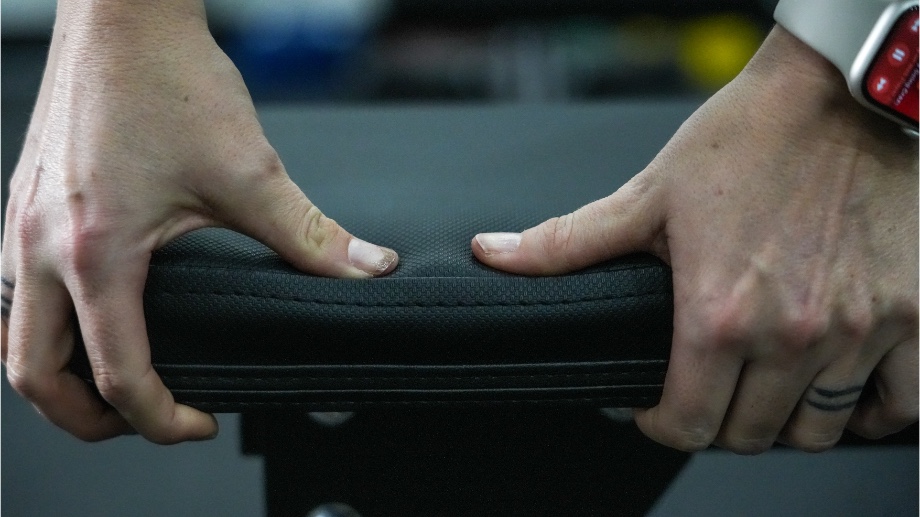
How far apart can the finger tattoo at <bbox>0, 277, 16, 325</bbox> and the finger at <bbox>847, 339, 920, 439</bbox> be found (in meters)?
0.47

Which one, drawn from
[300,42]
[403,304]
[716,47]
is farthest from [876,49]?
[300,42]

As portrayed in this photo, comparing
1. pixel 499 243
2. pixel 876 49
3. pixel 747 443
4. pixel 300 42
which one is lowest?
pixel 300 42

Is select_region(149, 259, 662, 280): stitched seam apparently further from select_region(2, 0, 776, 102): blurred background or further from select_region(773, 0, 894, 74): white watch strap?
select_region(2, 0, 776, 102): blurred background

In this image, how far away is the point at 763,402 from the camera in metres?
0.41

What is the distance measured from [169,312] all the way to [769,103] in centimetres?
31

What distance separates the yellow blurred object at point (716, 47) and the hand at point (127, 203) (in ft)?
3.93

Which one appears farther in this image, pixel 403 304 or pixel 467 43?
pixel 467 43

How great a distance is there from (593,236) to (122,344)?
0.24 meters

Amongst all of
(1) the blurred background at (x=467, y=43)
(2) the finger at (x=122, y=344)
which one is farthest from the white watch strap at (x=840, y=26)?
(1) the blurred background at (x=467, y=43)

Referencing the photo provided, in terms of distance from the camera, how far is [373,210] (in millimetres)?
557

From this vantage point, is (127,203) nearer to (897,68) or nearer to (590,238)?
(590,238)

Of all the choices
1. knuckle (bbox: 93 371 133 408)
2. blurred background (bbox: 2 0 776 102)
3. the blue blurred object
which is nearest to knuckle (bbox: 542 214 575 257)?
knuckle (bbox: 93 371 133 408)

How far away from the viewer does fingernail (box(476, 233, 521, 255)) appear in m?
0.41

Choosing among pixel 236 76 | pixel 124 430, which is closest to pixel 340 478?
pixel 124 430
